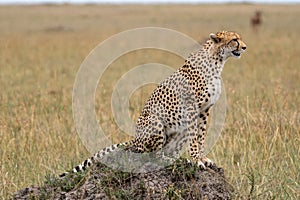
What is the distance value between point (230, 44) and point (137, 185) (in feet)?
3.64

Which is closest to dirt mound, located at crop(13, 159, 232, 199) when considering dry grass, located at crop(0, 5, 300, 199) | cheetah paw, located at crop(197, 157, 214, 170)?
cheetah paw, located at crop(197, 157, 214, 170)

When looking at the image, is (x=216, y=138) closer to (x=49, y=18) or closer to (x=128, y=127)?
(x=128, y=127)

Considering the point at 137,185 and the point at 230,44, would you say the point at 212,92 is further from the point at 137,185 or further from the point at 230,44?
the point at 137,185

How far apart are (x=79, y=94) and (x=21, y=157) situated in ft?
12.5

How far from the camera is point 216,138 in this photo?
5641 millimetres

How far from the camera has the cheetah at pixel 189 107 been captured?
376cm

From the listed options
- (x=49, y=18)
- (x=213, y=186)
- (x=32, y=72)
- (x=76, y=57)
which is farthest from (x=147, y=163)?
(x=49, y=18)

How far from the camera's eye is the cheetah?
376cm

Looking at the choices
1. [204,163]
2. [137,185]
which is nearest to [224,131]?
[204,163]

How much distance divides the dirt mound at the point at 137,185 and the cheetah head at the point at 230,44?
2.58ft

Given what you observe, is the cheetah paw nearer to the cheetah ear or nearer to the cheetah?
the cheetah

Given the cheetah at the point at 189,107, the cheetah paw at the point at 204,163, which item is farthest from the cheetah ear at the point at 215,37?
the cheetah paw at the point at 204,163

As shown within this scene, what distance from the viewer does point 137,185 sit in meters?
3.74

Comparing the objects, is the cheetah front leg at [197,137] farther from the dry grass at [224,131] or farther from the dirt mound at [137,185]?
the dry grass at [224,131]
